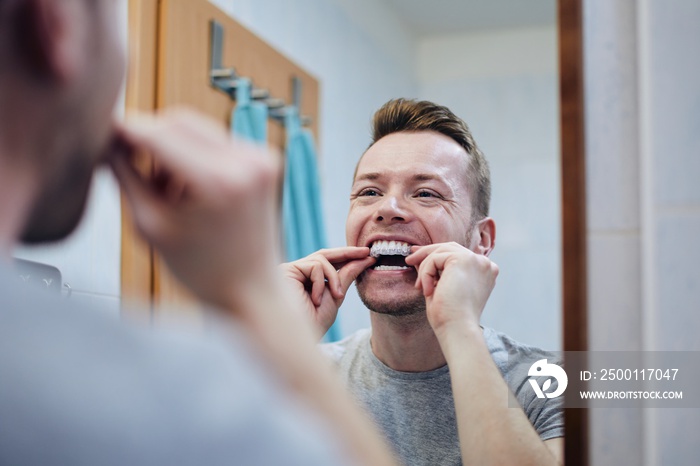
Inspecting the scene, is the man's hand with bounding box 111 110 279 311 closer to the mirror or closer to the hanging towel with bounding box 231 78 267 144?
the mirror

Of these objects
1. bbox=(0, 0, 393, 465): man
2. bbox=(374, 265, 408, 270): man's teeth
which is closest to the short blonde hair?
bbox=(374, 265, 408, 270): man's teeth

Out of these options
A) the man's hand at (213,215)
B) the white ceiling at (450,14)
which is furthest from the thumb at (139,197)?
the white ceiling at (450,14)

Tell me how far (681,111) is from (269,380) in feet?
2.28

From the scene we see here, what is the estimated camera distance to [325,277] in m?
0.90

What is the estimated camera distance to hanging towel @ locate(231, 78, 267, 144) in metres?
1.09

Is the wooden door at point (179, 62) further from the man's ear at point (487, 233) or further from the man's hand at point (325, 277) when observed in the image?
the man's ear at point (487, 233)

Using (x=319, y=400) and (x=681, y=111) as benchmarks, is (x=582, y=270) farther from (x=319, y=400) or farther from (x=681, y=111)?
(x=319, y=400)

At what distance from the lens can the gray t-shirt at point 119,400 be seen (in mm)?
206

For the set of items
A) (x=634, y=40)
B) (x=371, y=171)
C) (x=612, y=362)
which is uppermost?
(x=634, y=40)

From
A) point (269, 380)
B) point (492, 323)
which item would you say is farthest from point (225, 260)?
point (492, 323)

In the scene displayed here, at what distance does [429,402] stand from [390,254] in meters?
0.17

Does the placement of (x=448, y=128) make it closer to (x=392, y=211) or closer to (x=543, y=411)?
(x=392, y=211)

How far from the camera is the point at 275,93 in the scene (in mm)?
1176

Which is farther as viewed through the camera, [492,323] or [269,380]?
[492,323]
